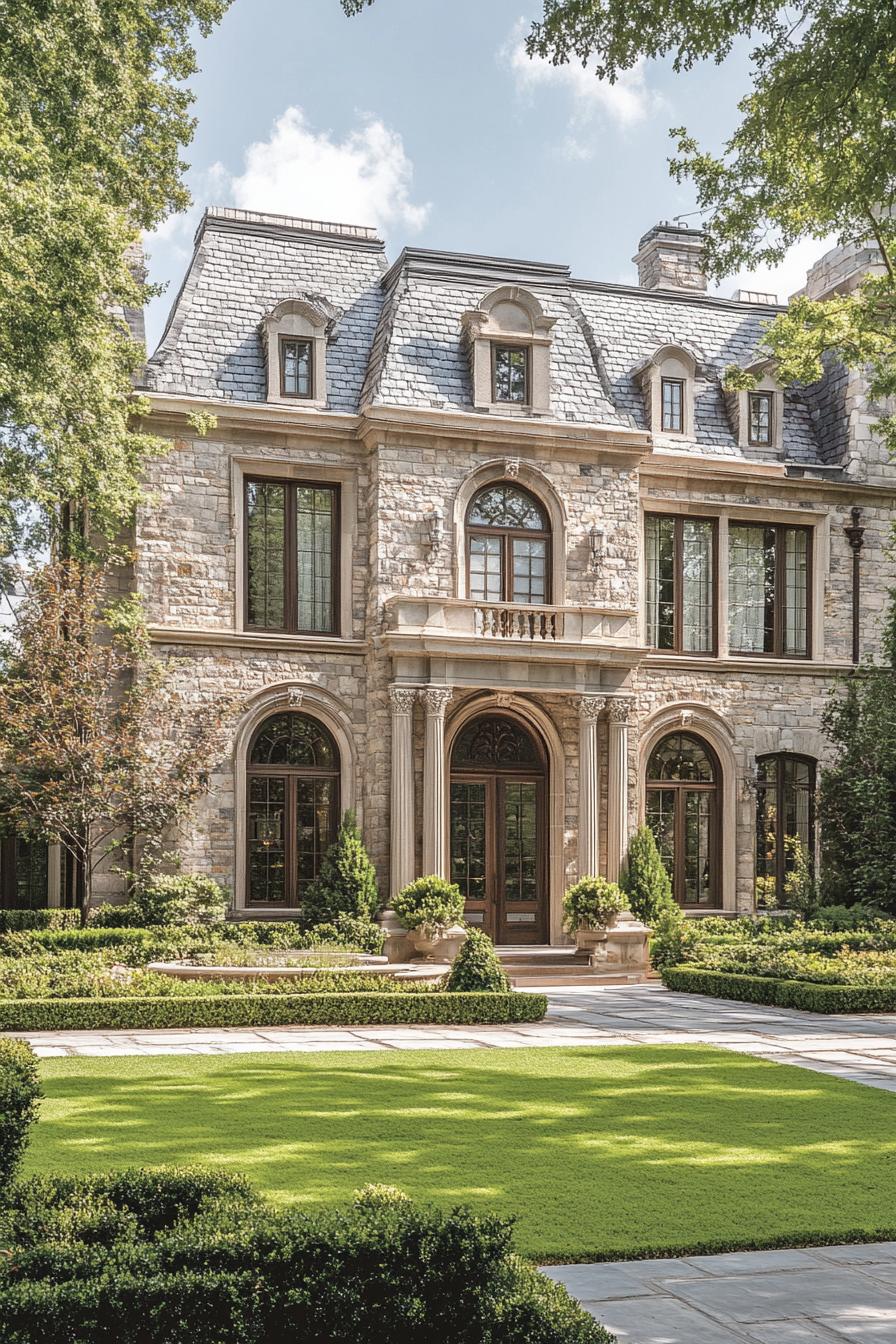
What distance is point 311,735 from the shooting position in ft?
75.0

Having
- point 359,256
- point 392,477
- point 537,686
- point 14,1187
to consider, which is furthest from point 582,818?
point 14,1187

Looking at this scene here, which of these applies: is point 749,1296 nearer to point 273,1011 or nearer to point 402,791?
point 273,1011

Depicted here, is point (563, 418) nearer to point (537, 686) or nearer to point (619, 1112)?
point (537, 686)

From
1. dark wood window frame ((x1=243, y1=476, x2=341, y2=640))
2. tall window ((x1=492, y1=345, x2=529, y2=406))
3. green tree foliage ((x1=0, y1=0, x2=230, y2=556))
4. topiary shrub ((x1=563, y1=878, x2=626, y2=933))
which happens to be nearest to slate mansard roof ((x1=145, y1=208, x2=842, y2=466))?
tall window ((x1=492, y1=345, x2=529, y2=406))

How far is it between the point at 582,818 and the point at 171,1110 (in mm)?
14419

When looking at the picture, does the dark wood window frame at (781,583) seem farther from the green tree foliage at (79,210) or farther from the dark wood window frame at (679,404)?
the green tree foliage at (79,210)

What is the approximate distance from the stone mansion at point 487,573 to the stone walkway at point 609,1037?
23.1 ft

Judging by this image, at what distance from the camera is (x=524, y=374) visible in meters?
24.0

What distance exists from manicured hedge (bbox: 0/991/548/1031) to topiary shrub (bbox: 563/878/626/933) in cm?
688

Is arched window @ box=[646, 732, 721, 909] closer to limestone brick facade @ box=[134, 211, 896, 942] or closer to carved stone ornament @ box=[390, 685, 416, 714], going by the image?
limestone brick facade @ box=[134, 211, 896, 942]

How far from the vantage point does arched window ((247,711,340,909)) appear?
22.4 metres

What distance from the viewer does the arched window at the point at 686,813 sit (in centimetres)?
2480

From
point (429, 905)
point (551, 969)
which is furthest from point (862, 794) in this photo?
point (429, 905)

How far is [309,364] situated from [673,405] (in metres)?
7.21
